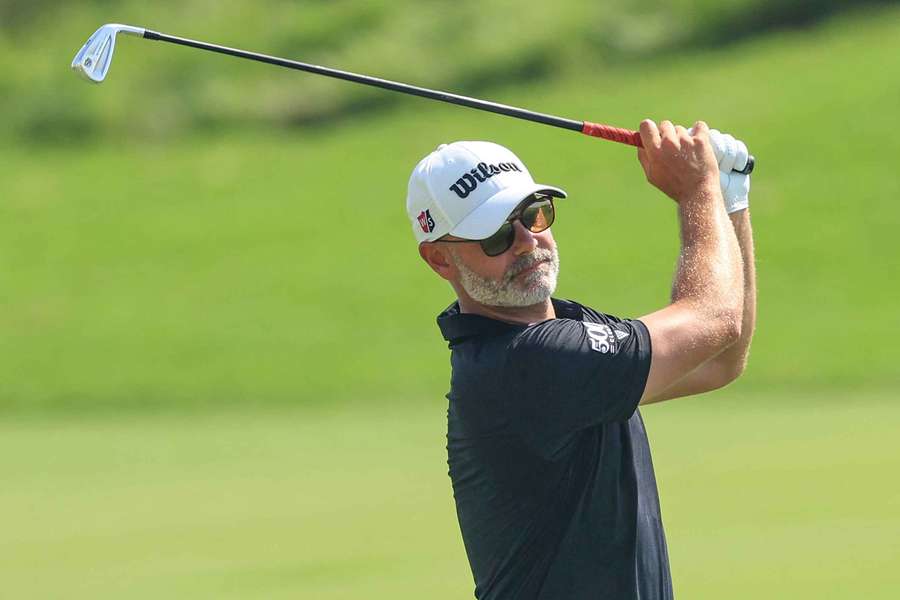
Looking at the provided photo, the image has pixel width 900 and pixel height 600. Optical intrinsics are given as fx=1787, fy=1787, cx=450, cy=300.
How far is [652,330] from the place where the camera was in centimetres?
364

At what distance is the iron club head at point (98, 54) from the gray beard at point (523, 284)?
4.89ft

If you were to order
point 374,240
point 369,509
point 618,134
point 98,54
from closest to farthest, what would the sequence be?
point 618,134 → point 98,54 → point 369,509 → point 374,240

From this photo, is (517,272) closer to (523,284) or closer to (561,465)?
(523,284)

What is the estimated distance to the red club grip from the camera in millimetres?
4012

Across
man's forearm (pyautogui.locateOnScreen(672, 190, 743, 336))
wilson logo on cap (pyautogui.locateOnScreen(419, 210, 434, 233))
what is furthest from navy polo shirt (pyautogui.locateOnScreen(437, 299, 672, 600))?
wilson logo on cap (pyautogui.locateOnScreen(419, 210, 434, 233))

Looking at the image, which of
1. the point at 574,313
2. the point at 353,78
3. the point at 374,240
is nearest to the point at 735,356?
the point at 574,313

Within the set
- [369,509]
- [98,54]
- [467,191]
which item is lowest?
[467,191]

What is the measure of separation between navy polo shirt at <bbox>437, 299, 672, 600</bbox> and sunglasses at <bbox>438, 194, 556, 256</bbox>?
20cm

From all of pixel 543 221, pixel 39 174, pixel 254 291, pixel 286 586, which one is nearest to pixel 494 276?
pixel 543 221

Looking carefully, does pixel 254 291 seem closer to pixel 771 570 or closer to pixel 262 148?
pixel 262 148

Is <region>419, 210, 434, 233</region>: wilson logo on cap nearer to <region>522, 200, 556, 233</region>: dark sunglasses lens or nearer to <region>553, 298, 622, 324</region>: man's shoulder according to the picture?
<region>522, 200, 556, 233</region>: dark sunglasses lens

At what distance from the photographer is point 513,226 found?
380cm

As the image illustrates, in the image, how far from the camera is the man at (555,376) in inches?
141

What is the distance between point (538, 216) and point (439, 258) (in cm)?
26
